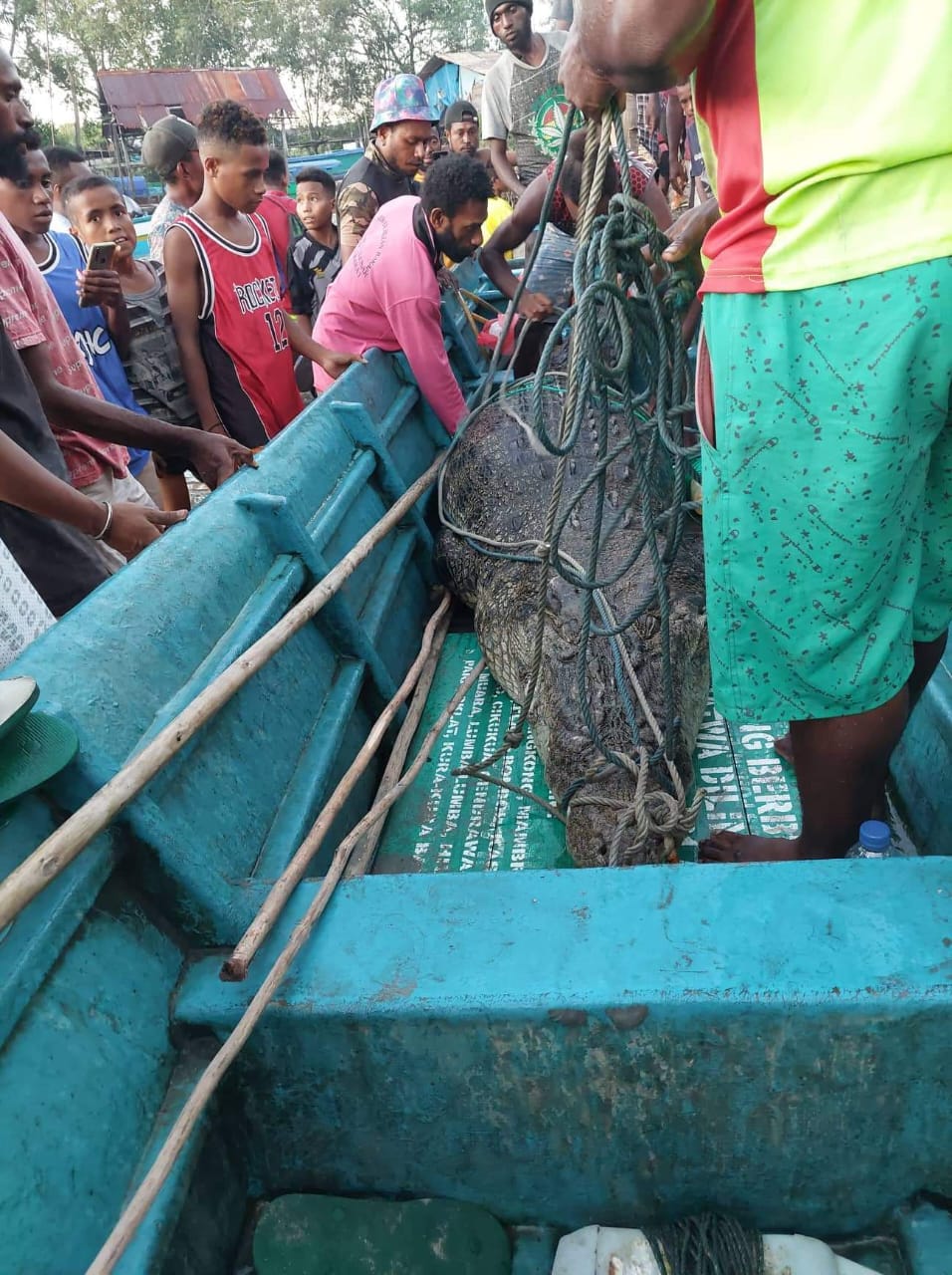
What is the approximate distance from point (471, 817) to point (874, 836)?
3.23 ft

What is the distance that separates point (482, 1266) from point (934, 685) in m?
1.53

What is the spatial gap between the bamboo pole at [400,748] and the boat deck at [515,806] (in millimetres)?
74

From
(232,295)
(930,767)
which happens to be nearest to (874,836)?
(930,767)

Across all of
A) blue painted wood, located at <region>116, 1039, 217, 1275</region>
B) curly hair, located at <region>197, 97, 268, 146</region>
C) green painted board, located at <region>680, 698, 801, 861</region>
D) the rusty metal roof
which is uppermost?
the rusty metal roof

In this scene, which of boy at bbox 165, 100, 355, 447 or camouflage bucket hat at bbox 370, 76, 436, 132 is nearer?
boy at bbox 165, 100, 355, 447

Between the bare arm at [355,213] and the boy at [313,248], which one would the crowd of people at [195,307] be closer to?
the bare arm at [355,213]

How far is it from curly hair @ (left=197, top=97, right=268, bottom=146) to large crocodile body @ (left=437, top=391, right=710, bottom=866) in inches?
61.0

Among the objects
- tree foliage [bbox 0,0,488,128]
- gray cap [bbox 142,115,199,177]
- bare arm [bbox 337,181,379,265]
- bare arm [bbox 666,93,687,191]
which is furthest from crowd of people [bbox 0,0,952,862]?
tree foliage [bbox 0,0,488,128]

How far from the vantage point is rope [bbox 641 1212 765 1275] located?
1.23 m

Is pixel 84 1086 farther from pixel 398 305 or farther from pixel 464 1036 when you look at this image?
pixel 398 305

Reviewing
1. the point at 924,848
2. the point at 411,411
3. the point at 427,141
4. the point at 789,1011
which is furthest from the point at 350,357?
the point at 789,1011

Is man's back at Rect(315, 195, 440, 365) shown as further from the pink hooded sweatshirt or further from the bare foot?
the bare foot

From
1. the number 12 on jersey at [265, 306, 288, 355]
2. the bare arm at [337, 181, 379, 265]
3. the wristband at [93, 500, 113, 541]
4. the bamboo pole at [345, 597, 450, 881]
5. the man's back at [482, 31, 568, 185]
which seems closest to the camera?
the bamboo pole at [345, 597, 450, 881]

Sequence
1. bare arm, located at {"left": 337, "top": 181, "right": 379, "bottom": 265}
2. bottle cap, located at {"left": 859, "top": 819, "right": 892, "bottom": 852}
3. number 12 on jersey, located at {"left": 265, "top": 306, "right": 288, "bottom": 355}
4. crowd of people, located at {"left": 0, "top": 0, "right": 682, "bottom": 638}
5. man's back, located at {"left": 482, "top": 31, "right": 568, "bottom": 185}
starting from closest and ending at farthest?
1. bottle cap, located at {"left": 859, "top": 819, "right": 892, "bottom": 852}
2. crowd of people, located at {"left": 0, "top": 0, "right": 682, "bottom": 638}
3. number 12 on jersey, located at {"left": 265, "top": 306, "right": 288, "bottom": 355}
4. bare arm, located at {"left": 337, "top": 181, "right": 379, "bottom": 265}
5. man's back, located at {"left": 482, "top": 31, "right": 568, "bottom": 185}
